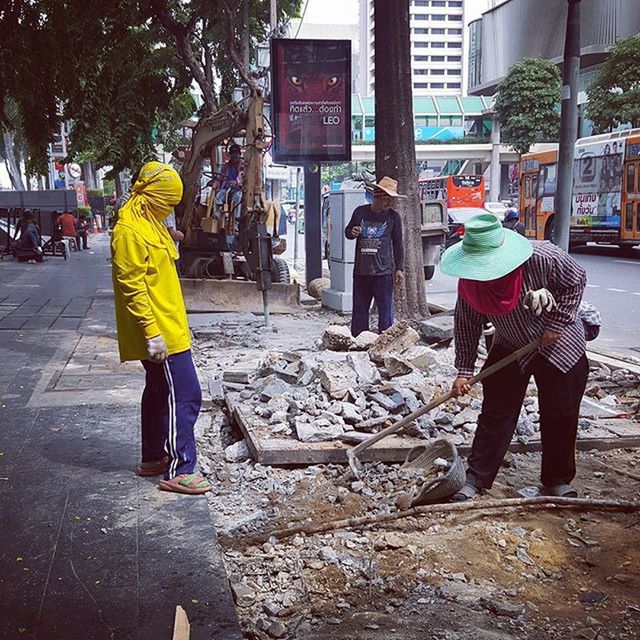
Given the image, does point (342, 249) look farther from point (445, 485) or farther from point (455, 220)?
point (455, 220)

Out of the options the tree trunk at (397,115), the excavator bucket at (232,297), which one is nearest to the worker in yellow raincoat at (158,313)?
the tree trunk at (397,115)

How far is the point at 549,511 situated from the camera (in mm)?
3957

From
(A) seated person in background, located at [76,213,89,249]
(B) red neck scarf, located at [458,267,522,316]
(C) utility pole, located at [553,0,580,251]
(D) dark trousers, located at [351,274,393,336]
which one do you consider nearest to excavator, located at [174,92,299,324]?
(D) dark trousers, located at [351,274,393,336]

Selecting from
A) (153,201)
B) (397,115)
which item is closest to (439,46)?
(397,115)

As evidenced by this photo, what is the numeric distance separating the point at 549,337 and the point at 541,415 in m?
0.55

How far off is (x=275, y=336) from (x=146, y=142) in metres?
7.52

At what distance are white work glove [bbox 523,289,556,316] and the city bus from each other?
51.7 feet

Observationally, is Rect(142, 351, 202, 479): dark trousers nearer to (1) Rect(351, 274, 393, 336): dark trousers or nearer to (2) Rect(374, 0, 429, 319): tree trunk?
(1) Rect(351, 274, 393, 336): dark trousers

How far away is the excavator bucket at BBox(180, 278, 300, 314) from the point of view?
11.7 meters

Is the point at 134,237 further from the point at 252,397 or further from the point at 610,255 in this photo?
the point at 610,255

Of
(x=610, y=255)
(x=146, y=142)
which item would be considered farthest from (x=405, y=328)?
(x=610, y=255)

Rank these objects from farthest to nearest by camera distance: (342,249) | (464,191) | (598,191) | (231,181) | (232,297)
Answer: (464,191) → (598,191) → (231,181) → (232,297) → (342,249)

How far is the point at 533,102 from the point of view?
40.2m

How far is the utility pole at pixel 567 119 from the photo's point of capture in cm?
824
